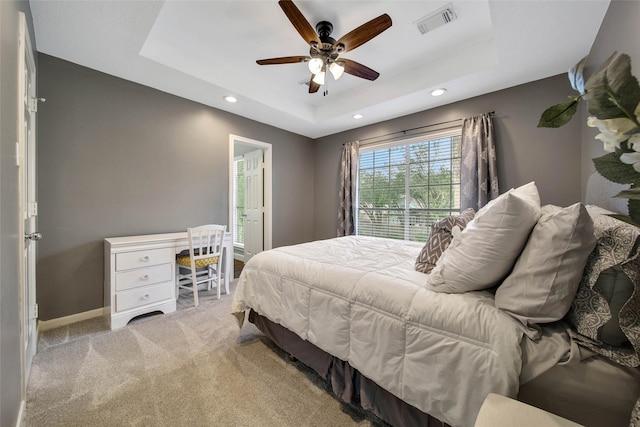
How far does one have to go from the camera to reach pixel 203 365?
5.91 ft

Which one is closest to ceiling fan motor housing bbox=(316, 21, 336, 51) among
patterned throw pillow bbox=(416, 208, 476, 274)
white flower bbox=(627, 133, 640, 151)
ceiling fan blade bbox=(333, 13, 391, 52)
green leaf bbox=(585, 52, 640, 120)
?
ceiling fan blade bbox=(333, 13, 391, 52)

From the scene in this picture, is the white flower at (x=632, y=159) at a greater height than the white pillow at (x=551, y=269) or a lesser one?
greater

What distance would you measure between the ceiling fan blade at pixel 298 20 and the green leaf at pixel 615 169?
5.92ft

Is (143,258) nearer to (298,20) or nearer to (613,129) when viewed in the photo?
(298,20)

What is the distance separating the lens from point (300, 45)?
8.49 ft

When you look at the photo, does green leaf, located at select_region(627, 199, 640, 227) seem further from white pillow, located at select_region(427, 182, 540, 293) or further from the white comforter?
the white comforter

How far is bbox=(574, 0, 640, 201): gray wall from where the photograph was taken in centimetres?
132

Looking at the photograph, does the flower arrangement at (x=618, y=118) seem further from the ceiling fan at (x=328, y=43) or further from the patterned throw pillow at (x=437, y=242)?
the ceiling fan at (x=328, y=43)

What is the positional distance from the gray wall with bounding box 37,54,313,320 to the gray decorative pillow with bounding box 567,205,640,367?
3.62 meters

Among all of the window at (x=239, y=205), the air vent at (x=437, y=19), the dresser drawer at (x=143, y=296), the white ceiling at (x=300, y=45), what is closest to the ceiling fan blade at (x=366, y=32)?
the white ceiling at (x=300, y=45)

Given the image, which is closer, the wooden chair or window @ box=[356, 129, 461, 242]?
→ the wooden chair

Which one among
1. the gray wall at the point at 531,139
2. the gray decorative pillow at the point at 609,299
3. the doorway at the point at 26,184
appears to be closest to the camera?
the gray decorative pillow at the point at 609,299

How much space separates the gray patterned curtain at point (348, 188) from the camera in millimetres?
4258

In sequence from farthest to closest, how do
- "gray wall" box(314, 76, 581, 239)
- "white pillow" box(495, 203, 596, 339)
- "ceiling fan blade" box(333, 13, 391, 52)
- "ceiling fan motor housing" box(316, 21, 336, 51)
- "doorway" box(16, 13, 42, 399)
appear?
"gray wall" box(314, 76, 581, 239) < "ceiling fan motor housing" box(316, 21, 336, 51) < "ceiling fan blade" box(333, 13, 391, 52) < "doorway" box(16, 13, 42, 399) < "white pillow" box(495, 203, 596, 339)
